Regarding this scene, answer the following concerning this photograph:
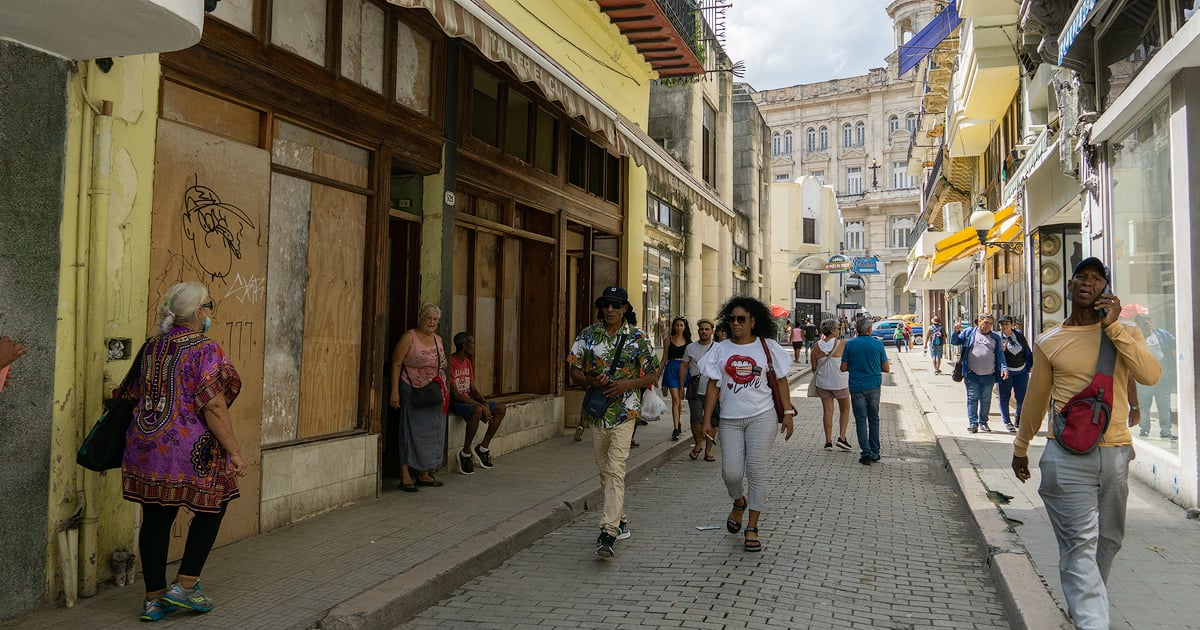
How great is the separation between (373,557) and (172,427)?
1.73 m

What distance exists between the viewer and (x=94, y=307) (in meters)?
4.25

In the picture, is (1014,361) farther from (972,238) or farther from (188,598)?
(188,598)

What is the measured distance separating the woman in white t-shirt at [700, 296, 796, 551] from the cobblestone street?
1.13 feet

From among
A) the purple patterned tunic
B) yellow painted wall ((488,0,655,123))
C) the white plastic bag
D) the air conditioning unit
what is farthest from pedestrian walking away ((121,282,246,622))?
the air conditioning unit

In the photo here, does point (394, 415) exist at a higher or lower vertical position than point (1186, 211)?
lower

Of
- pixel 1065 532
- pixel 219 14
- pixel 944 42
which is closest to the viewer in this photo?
pixel 1065 532

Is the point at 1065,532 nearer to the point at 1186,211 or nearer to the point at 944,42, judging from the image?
the point at 1186,211

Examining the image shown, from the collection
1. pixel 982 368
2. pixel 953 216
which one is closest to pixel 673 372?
pixel 982 368

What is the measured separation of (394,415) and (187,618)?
389 centimetres

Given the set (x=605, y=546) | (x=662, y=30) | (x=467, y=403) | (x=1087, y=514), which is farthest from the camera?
(x=662, y=30)

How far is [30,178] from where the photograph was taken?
3930 millimetres

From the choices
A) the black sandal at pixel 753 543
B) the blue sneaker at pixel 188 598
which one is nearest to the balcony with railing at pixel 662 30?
the black sandal at pixel 753 543

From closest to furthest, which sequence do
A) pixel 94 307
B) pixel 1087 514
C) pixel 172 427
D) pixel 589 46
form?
pixel 1087 514 < pixel 172 427 < pixel 94 307 < pixel 589 46

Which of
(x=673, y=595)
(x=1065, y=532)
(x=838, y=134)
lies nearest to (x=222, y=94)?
(x=673, y=595)
